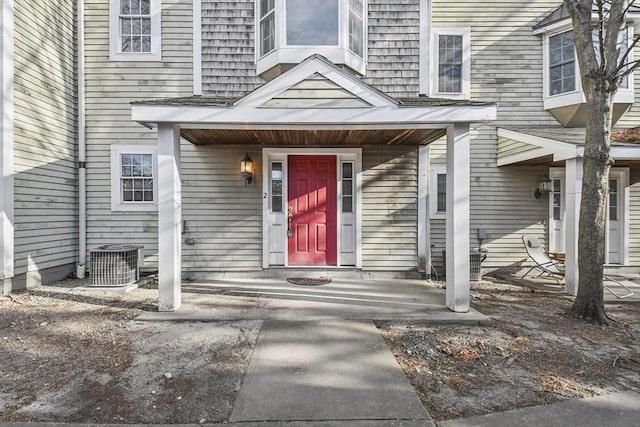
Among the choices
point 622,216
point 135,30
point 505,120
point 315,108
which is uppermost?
point 135,30

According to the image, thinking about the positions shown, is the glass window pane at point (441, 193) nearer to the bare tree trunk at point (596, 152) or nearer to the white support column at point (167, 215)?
the bare tree trunk at point (596, 152)

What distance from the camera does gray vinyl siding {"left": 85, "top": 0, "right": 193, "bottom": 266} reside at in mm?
6375

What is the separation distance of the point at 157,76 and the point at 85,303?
4.23m

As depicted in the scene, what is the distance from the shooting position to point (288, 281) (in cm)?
584

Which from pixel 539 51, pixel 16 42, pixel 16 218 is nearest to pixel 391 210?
pixel 539 51

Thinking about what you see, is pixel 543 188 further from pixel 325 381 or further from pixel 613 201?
pixel 325 381

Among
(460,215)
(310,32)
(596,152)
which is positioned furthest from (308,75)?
(596,152)

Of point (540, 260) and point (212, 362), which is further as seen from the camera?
point (540, 260)

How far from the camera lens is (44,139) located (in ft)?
18.8

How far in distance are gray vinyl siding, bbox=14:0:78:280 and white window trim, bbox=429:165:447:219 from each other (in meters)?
6.97

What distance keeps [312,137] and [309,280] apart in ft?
8.08

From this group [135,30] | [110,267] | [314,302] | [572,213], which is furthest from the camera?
[135,30]

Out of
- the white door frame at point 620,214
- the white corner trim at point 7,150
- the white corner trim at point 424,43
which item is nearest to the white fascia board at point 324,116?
the white corner trim at point 424,43

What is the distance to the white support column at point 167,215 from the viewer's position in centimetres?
416
